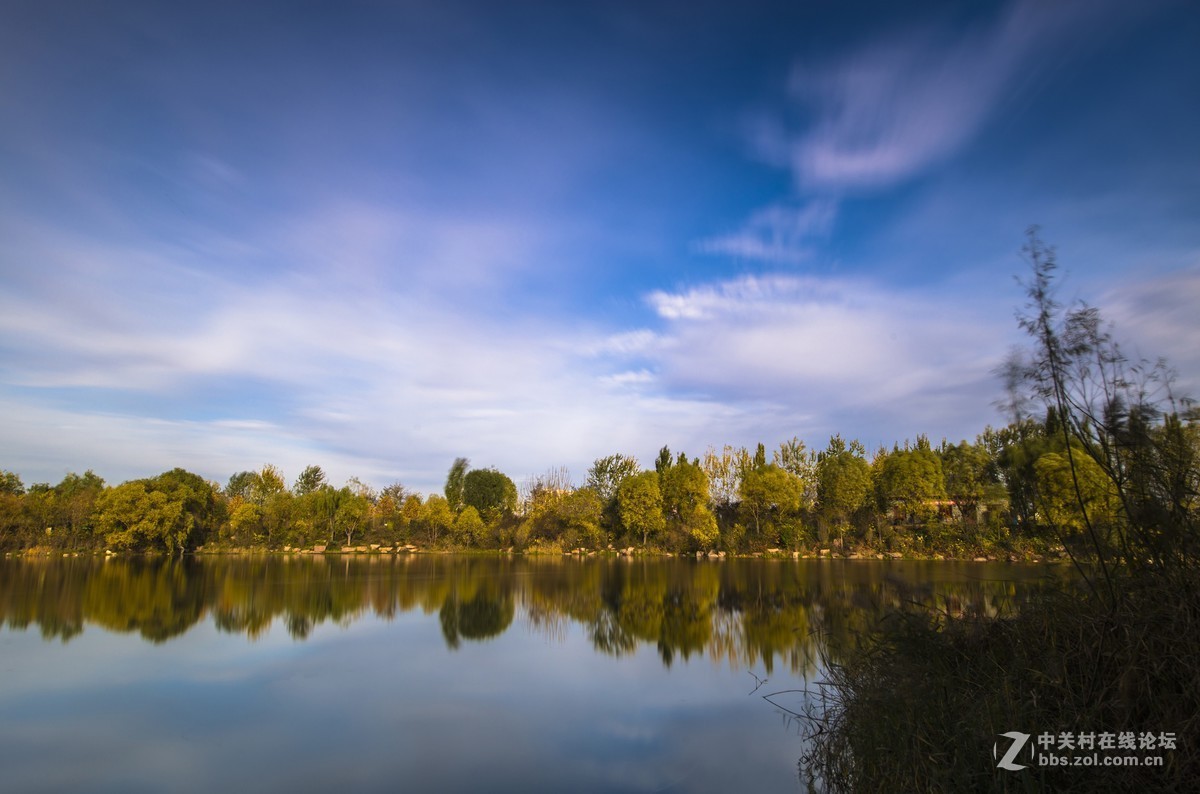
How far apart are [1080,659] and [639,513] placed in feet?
144

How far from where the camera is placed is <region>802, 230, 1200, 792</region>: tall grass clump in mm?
4121

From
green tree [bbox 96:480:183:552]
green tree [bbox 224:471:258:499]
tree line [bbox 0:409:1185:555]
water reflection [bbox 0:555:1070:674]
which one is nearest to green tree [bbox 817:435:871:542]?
tree line [bbox 0:409:1185:555]

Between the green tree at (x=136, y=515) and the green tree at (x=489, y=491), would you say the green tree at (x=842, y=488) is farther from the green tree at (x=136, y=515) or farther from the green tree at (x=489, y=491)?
the green tree at (x=136, y=515)

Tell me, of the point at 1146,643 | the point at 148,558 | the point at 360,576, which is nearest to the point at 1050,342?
the point at 1146,643

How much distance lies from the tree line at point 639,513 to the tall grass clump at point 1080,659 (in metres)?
36.2

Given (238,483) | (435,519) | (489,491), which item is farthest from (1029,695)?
(238,483)

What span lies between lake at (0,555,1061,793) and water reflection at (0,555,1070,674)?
0.46 ft

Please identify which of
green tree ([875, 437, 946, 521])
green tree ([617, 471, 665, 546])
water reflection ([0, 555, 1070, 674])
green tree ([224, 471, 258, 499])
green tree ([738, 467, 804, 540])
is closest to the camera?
water reflection ([0, 555, 1070, 674])

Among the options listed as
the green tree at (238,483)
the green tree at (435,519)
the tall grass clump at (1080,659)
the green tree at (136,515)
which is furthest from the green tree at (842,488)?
the green tree at (238,483)

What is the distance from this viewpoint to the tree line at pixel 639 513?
141 feet

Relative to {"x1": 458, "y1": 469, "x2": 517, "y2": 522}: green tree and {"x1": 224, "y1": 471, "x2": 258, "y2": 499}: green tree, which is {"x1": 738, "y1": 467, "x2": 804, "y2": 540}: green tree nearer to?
{"x1": 458, "y1": 469, "x2": 517, "y2": 522}: green tree

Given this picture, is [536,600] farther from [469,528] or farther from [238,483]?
[238,483]

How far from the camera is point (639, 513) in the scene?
158 ft

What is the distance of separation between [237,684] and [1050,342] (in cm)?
1343
